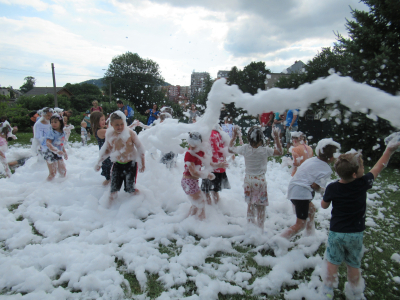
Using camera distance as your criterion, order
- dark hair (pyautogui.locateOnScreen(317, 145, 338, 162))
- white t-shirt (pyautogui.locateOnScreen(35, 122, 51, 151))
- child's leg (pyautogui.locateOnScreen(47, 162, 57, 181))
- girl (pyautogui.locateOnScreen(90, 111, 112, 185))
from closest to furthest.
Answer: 1. dark hair (pyautogui.locateOnScreen(317, 145, 338, 162))
2. girl (pyautogui.locateOnScreen(90, 111, 112, 185))
3. white t-shirt (pyautogui.locateOnScreen(35, 122, 51, 151))
4. child's leg (pyautogui.locateOnScreen(47, 162, 57, 181))

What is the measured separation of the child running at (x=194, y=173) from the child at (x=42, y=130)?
152 inches

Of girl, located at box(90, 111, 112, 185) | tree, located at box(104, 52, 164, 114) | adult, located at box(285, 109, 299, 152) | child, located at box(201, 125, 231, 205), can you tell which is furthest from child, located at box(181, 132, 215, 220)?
tree, located at box(104, 52, 164, 114)

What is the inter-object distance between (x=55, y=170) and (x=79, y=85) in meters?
73.9

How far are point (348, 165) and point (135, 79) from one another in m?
50.5

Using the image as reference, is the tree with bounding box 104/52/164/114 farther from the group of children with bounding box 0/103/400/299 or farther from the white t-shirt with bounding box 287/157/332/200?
the white t-shirt with bounding box 287/157/332/200

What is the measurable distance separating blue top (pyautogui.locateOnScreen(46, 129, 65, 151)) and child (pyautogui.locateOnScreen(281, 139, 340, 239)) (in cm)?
520

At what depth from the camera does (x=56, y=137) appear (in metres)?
5.55

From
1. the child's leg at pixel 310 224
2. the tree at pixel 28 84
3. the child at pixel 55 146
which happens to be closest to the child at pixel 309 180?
the child's leg at pixel 310 224

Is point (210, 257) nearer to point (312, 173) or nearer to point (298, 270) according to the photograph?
point (298, 270)

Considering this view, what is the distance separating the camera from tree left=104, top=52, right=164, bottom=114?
44781 mm

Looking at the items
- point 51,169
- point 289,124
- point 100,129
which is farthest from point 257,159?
point 289,124

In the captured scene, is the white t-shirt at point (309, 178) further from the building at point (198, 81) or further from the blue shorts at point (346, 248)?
the building at point (198, 81)

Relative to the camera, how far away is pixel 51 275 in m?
2.56

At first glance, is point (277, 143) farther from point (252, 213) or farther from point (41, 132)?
point (41, 132)
